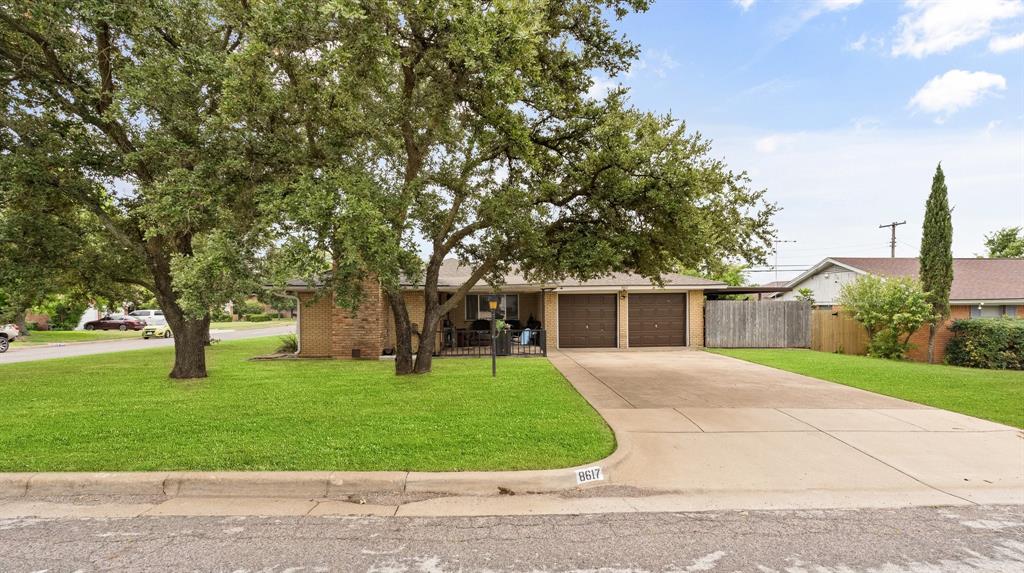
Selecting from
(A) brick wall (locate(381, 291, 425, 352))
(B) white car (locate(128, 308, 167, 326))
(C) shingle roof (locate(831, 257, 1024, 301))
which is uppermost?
(C) shingle roof (locate(831, 257, 1024, 301))

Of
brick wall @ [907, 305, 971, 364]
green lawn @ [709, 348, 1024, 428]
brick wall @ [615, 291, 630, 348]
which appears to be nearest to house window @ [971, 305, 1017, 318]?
brick wall @ [907, 305, 971, 364]

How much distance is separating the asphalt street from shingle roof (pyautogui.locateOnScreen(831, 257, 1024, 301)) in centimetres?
1802

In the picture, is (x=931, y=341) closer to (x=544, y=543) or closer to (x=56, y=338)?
(x=544, y=543)

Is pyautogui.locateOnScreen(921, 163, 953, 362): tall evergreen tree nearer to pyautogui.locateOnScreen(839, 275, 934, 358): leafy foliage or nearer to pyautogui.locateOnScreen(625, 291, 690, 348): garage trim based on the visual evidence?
pyautogui.locateOnScreen(839, 275, 934, 358): leafy foliage

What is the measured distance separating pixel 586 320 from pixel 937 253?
11.5 meters

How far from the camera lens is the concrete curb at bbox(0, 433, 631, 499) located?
4410 millimetres

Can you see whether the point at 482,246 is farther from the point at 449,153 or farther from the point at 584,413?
the point at 584,413

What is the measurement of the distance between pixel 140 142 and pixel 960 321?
2269 centimetres

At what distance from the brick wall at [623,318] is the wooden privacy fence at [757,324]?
305 cm

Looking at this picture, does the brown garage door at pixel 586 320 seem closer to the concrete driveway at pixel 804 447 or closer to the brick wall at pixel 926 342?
the concrete driveway at pixel 804 447

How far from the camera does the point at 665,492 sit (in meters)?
4.51

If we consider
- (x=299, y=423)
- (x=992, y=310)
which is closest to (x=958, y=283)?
(x=992, y=310)

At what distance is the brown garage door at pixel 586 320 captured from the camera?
17953mm

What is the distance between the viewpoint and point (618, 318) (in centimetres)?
1792
